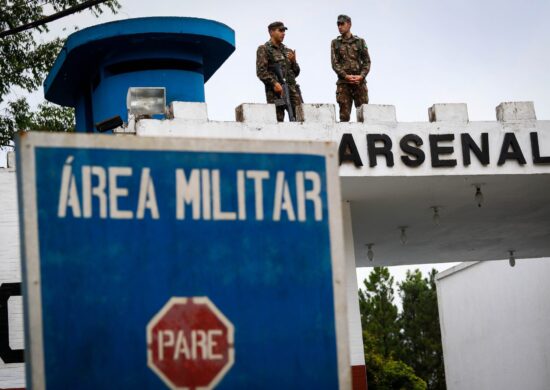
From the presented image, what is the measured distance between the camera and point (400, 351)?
62281mm

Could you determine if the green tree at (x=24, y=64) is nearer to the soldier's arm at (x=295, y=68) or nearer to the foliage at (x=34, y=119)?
the foliage at (x=34, y=119)

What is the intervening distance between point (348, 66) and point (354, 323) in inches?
175

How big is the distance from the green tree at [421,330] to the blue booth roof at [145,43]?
40287mm

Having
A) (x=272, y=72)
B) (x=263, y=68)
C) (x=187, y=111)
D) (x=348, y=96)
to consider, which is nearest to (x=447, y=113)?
(x=348, y=96)

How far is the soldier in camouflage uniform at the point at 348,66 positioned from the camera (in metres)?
18.5

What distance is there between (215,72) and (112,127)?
7058 mm

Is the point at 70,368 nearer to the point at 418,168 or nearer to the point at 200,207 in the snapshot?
the point at 200,207

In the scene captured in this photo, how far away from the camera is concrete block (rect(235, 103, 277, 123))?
53.6ft

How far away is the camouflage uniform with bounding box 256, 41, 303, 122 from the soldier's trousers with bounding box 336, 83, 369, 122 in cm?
72

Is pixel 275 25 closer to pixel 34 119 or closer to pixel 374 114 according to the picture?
pixel 374 114

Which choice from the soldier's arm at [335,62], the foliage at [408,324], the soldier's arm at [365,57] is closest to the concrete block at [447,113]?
the soldier's arm at [365,57]

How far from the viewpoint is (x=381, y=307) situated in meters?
63.6

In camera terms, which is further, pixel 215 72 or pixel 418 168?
pixel 215 72

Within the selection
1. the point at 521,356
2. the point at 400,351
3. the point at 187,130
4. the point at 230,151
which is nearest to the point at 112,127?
the point at 187,130
